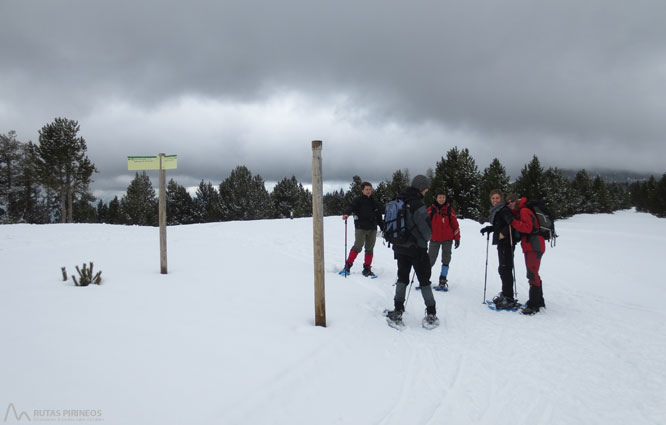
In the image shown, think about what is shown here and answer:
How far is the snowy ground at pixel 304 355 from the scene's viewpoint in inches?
108

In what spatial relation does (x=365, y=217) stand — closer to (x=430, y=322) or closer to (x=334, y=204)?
(x=430, y=322)

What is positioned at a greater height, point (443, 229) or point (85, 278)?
point (443, 229)

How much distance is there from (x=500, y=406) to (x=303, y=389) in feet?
6.23

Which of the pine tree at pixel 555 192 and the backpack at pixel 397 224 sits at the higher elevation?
the pine tree at pixel 555 192

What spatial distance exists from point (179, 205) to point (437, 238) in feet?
178

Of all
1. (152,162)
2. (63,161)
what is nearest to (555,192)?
(152,162)

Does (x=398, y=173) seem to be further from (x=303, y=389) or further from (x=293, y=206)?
(x=303, y=389)

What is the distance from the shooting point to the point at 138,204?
44.6 metres

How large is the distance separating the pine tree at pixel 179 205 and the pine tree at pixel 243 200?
952 cm

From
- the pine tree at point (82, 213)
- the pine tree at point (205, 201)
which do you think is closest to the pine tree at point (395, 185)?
the pine tree at point (205, 201)

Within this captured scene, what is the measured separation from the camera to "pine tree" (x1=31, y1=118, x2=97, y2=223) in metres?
27.3

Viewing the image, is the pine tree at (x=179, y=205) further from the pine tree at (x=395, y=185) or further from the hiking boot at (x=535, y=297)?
the hiking boot at (x=535, y=297)

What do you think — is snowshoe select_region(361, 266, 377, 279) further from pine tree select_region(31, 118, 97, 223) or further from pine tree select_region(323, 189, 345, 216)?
pine tree select_region(323, 189, 345, 216)

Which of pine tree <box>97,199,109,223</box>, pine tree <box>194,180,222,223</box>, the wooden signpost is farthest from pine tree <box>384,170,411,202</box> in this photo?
pine tree <box>97,199,109,223</box>
